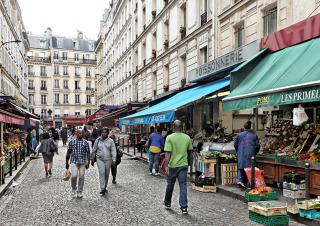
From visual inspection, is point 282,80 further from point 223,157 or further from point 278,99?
point 223,157

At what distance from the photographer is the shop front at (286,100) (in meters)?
8.18

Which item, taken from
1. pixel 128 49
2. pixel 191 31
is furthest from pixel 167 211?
pixel 128 49

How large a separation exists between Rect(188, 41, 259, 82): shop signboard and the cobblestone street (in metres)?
4.56

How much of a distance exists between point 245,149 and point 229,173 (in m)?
1.17

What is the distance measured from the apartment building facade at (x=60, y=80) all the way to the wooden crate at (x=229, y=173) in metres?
70.1

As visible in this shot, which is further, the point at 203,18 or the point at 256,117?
→ the point at 203,18

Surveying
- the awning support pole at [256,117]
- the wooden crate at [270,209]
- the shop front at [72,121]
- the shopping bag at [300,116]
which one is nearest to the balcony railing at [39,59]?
the shop front at [72,121]

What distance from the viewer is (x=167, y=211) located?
26.4ft

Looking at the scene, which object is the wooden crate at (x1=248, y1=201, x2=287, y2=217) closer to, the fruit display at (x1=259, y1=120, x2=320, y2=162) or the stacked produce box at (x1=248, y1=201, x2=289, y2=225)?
the stacked produce box at (x1=248, y1=201, x2=289, y2=225)

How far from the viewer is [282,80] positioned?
8.94 m

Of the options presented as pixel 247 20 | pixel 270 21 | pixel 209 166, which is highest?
pixel 247 20

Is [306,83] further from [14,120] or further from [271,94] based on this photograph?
[14,120]

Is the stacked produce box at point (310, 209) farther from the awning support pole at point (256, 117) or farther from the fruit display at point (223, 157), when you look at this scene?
the awning support pole at point (256, 117)

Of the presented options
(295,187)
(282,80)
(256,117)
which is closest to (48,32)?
(256,117)
